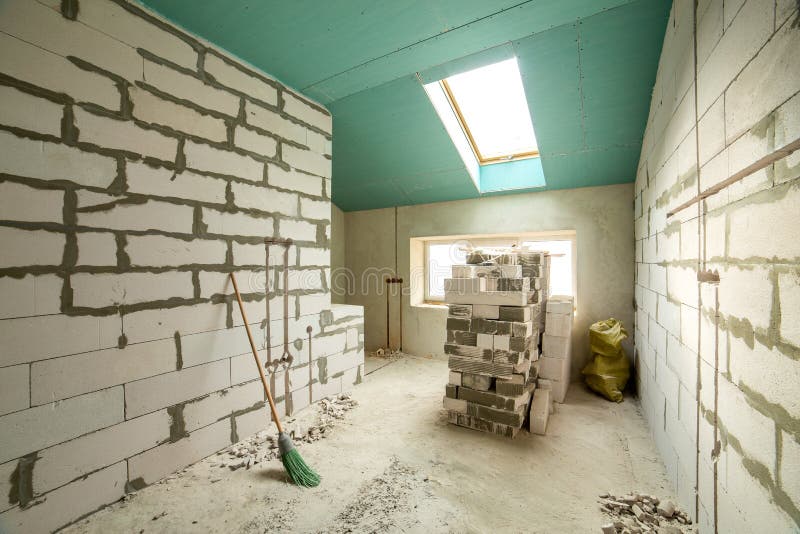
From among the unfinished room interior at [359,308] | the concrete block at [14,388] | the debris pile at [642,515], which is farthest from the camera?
the debris pile at [642,515]

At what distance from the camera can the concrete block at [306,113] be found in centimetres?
274

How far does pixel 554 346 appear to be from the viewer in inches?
121

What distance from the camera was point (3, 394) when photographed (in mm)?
1410

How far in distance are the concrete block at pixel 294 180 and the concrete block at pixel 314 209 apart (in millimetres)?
76

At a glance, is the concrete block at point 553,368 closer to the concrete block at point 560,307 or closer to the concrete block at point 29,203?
the concrete block at point 560,307

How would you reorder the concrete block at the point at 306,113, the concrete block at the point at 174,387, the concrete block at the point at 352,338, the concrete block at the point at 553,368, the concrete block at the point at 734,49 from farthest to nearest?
the concrete block at the point at 352,338 < the concrete block at the point at 553,368 < the concrete block at the point at 306,113 < the concrete block at the point at 174,387 < the concrete block at the point at 734,49

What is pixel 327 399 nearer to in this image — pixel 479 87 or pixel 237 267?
pixel 237 267

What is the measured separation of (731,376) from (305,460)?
2.17 meters

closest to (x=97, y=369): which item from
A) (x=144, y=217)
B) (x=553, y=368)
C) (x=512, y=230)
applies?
(x=144, y=217)

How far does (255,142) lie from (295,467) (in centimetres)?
219

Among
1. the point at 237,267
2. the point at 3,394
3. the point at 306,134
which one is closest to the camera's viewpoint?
the point at 3,394

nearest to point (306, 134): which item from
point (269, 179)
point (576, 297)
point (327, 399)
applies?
point (269, 179)

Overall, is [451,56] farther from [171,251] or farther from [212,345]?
[212,345]

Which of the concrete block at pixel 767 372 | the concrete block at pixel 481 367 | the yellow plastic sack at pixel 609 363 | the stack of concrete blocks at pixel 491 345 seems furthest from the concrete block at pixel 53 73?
the yellow plastic sack at pixel 609 363
